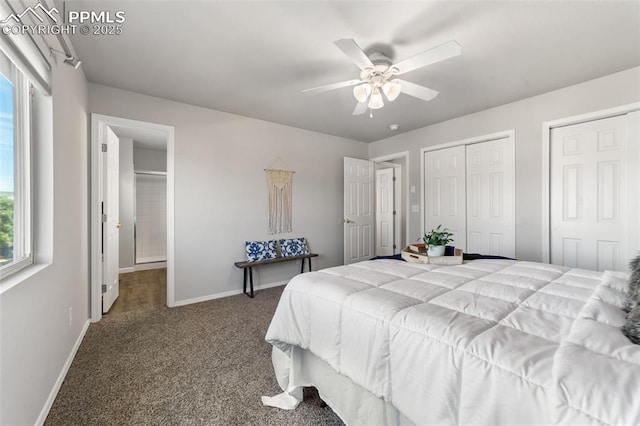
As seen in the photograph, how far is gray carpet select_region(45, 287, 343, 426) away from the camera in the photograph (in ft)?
4.98

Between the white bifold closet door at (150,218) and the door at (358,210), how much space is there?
3856 millimetres

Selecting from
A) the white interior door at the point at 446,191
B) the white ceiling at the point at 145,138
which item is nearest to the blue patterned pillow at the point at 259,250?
the white ceiling at the point at 145,138

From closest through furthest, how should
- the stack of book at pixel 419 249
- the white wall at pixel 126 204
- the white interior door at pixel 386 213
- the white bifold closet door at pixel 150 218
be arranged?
1. the stack of book at pixel 419 249
2. the white wall at pixel 126 204
3. the white bifold closet door at pixel 150 218
4. the white interior door at pixel 386 213

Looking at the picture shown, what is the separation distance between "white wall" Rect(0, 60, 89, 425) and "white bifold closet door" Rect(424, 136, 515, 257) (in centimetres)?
419

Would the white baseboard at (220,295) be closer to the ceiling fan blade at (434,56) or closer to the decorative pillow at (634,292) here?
the ceiling fan blade at (434,56)

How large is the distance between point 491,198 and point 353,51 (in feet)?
9.34

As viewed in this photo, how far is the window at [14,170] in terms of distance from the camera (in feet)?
4.34

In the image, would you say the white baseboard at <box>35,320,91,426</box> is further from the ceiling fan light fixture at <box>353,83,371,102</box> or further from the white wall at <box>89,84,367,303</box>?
the ceiling fan light fixture at <box>353,83,371,102</box>

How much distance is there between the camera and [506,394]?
2.56ft

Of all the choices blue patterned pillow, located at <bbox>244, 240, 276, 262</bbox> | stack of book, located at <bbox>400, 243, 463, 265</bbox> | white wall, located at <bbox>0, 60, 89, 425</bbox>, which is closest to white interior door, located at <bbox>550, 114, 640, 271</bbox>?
stack of book, located at <bbox>400, 243, 463, 265</bbox>

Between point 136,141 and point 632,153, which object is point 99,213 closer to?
point 136,141

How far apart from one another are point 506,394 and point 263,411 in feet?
4.27

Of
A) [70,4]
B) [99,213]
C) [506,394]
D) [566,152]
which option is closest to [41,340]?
[99,213]

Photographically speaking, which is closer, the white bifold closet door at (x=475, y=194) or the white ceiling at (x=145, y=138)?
the white bifold closet door at (x=475, y=194)
